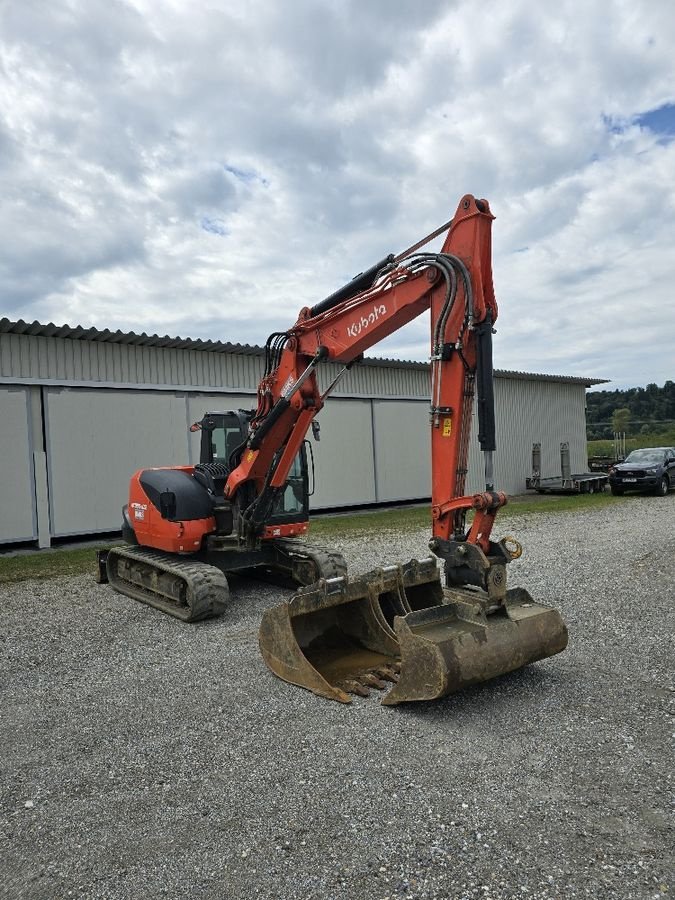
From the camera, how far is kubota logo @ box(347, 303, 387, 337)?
20.7 ft

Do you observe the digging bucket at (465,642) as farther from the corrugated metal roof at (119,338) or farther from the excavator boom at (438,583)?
the corrugated metal roof at (119,338)

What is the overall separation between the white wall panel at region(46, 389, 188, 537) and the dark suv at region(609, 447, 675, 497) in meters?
14.9

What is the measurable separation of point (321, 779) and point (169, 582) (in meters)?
4.60

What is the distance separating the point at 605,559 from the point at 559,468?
54.3ft

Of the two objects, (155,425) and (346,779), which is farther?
(155,425)

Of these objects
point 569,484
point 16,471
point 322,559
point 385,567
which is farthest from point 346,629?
point 569,484

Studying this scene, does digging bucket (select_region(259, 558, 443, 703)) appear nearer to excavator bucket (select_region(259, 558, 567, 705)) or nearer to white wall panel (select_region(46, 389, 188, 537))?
excavator bucket (select_region(259, 558, 567, 705))

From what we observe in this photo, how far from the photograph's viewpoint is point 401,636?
4.62m

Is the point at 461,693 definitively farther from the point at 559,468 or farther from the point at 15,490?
the point at 559,468

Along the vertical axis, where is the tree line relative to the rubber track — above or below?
above

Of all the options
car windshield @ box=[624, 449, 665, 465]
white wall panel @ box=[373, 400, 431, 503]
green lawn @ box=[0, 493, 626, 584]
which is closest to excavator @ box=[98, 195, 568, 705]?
green lawn @ box=[0, 493, 626, 584]

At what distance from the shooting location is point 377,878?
9.71 feet

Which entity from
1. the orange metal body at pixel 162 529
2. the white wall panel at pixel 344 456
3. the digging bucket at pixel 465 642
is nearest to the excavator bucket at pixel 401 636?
the digging bucket at pixel 465 642

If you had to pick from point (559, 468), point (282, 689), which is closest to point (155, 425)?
point (282, 689)
